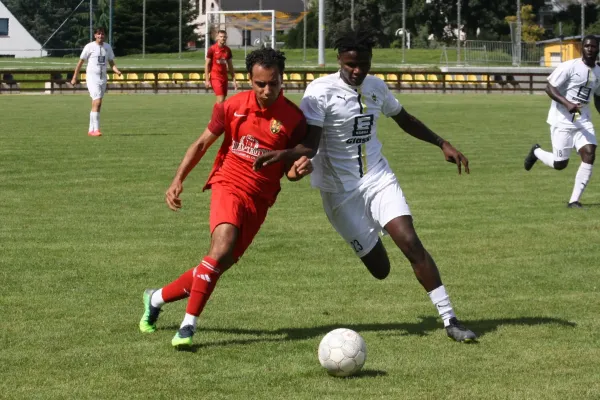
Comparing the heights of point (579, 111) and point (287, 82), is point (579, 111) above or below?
below

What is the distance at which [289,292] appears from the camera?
913 centimetres

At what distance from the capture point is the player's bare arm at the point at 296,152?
273 inches

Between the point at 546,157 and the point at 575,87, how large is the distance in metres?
1.46

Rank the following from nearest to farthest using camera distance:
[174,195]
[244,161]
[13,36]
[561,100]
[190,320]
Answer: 1. [190,320]
2. [174,195]
3. [244,161]
4. [561,100]
5. [13,36]

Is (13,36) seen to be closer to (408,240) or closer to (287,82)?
(287,82)

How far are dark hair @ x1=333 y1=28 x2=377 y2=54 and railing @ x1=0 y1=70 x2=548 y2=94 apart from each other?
135 ft

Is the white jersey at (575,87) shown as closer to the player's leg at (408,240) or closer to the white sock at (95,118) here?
the player's leg at (408,240)

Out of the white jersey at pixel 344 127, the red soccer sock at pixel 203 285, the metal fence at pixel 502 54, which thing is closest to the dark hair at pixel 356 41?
the white jersey at pixel 344 127

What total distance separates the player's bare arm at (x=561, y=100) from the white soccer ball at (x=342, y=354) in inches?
318

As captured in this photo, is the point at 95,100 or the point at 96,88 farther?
the point at 96,88

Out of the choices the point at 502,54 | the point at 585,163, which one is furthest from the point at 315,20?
the point at 585,163

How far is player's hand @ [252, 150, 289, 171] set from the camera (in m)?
6.92

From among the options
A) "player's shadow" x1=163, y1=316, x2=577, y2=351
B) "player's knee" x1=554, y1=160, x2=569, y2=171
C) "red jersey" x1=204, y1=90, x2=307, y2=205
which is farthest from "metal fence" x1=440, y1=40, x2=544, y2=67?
"red jersey" x1=204, y1=90, x2=307, y2=205

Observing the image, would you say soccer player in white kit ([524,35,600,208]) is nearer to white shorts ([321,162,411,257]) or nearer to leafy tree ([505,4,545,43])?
white shorts ([321,162,411,257])
